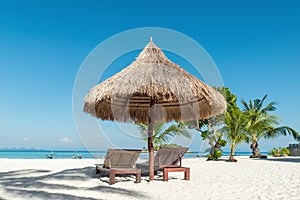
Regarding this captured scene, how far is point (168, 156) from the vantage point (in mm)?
6578

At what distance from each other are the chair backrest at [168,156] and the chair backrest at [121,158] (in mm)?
718

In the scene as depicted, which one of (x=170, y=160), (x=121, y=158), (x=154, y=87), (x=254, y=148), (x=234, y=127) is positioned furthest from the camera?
(x=254, y=148)

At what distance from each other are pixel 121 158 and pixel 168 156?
3.75ft

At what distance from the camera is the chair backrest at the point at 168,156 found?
6402 millimetres

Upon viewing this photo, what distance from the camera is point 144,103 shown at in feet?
27.3

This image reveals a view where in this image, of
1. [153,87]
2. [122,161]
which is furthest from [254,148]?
[153,87]

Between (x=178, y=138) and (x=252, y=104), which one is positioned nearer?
(x=178, y=138)

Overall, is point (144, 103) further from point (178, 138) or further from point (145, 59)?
point (178, 138)

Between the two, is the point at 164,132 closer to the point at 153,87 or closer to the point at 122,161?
the point at 122,161

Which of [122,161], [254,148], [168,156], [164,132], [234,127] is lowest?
[122,161]

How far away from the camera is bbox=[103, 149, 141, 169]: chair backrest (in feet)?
19.3

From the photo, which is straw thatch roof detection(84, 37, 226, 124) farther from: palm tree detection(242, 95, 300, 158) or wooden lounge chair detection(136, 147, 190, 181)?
palm tree detection(242, 95, 300, 158)

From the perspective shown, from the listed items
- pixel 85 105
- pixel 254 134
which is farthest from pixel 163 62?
pixel 254 134

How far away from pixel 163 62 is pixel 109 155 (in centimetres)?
222
